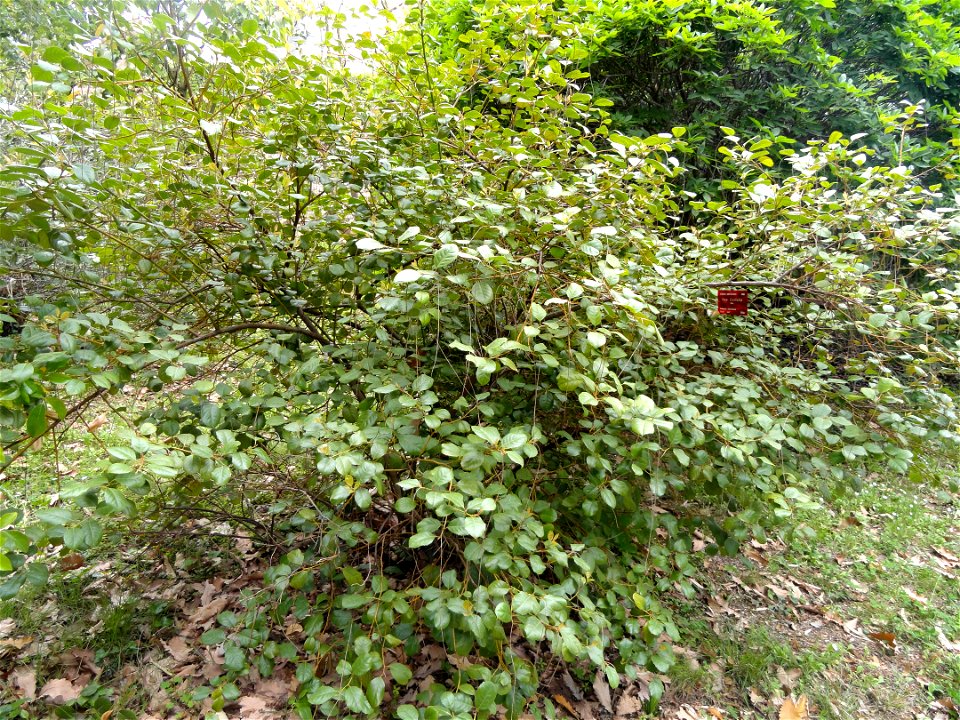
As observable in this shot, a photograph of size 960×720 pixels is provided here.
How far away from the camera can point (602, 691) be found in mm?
2330

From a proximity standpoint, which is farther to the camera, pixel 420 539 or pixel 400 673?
pixel 400 673

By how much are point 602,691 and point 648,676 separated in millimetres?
275

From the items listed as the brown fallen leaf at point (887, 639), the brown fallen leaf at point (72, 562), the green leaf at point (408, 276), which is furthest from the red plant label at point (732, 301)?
the brown fallen leaf at point (72, 562)

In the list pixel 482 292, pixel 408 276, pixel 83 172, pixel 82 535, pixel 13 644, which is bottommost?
pixel 13 644

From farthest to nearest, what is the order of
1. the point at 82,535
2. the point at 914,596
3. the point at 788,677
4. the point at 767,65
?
the point at 767,65 → the point at 914,596 → the point at 788,677 → the point at 82,535

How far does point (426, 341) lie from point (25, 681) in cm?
201

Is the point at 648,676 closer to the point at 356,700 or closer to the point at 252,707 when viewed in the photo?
the point at 356,700

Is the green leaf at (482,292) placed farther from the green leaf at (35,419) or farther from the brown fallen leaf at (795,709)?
the brown fallen leaf at (795,709)

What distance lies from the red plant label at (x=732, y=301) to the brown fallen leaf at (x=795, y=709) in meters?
1.61

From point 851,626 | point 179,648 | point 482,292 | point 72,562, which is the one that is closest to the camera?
point 482,292

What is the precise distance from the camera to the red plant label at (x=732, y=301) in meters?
2.15

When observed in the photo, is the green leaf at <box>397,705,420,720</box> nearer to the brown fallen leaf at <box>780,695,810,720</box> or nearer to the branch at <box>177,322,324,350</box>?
the branch at <box>177,322,324,350</box>

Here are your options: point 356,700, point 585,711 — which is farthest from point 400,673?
point 585,711

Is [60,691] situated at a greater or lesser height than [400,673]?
lesser
